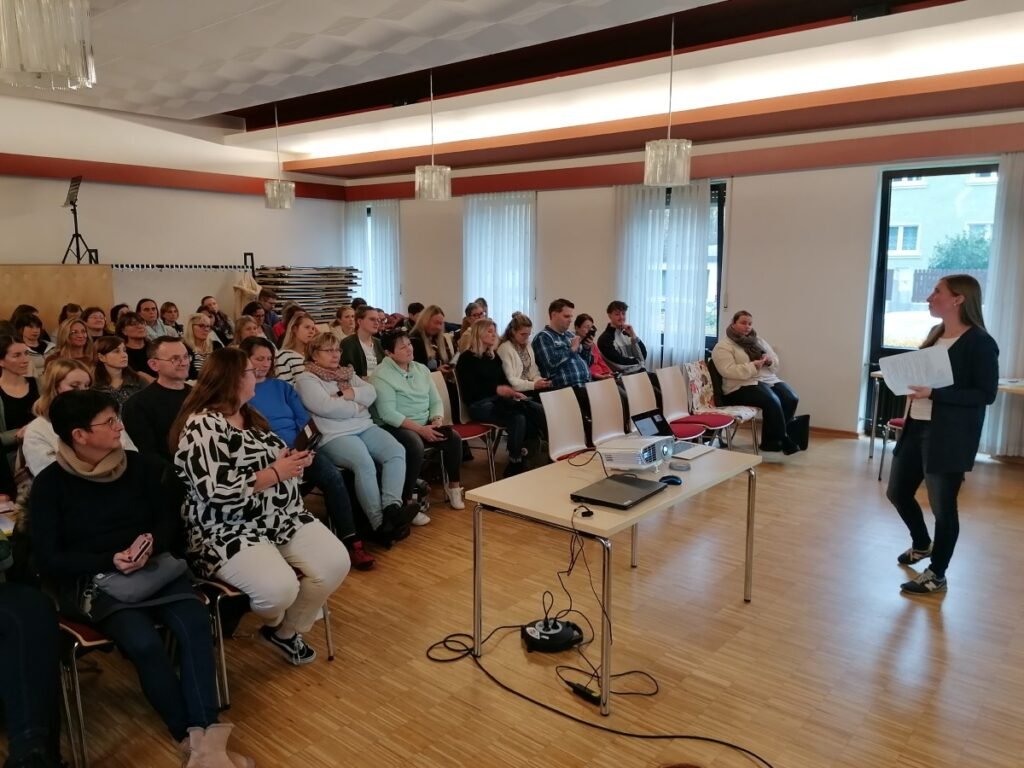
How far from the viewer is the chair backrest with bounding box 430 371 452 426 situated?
17.3ft

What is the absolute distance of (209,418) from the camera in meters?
2.82

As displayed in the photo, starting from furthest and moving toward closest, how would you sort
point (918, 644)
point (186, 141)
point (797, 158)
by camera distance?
point (186, 141) → point (797, 158) → point (918, 644)

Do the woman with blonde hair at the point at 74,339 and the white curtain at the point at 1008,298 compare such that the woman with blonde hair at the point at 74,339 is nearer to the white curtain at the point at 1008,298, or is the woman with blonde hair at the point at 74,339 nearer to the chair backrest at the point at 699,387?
the chair backrest at the point at 699,387

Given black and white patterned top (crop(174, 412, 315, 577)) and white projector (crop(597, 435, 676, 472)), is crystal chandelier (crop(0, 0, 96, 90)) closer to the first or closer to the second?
black and white patterned top (crop(174, 412, 315, 577))

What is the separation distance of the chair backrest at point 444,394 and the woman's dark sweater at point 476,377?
0.17 meters

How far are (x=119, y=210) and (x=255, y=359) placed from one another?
6.02 m

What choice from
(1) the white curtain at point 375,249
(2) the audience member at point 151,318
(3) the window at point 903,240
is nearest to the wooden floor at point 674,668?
(3) the window at point 903,240

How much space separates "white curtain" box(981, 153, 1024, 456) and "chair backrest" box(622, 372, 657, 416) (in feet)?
9.82

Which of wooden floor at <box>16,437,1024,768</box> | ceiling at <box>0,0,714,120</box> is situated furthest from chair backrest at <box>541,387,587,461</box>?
ceiling at <box>0,0,714,120</box>

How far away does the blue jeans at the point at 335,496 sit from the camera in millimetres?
4020

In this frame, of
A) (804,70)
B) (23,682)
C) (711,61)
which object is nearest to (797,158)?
(804,70)

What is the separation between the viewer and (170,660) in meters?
2.44

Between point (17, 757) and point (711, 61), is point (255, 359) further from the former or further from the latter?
point (711, 61)

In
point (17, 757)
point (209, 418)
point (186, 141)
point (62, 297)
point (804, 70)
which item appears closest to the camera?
point (17, 757)
